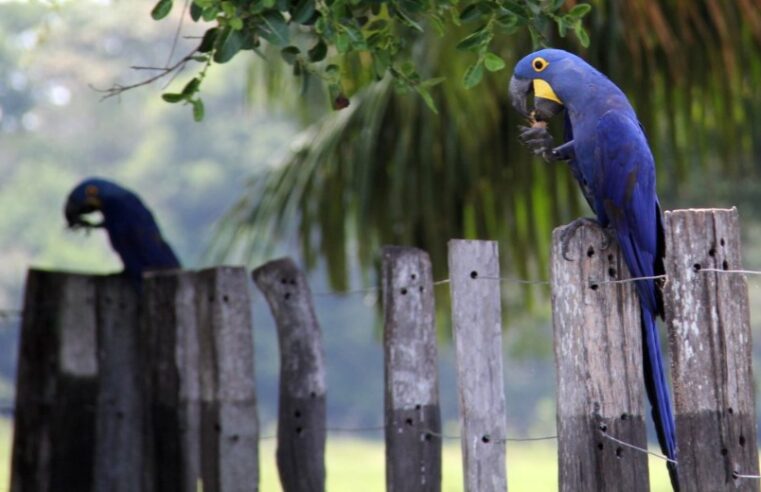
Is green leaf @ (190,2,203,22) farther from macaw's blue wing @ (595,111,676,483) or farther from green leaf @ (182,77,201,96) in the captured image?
macaw's blue wing @ (595,111,676,483)

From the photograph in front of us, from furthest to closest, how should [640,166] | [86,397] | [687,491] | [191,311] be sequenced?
[86,397]
[191,311]
[640,166]
[687,491]

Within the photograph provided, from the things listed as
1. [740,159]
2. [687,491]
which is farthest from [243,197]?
[687,491]

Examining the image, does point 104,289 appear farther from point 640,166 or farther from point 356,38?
point 640,166

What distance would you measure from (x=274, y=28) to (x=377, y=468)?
22.1 metres

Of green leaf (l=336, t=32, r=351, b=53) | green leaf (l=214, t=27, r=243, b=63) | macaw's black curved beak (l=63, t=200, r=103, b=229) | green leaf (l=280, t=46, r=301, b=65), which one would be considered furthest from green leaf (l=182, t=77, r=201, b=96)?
macaw's black curved beak (l=63, t=200, r=103, b=229)

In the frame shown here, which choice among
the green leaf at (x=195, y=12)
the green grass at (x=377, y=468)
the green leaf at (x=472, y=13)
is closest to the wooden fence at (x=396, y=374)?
the green leaf at (x=472, y=13)

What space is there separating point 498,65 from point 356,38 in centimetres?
31

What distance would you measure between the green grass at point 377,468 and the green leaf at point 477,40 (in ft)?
60.7

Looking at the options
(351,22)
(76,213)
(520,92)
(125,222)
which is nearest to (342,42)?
(351,22)

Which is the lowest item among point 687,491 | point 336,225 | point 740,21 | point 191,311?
point 687,491

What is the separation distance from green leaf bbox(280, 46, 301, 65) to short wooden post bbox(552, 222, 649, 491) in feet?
2.87

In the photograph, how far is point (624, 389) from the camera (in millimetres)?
2410

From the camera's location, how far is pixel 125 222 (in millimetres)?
4852

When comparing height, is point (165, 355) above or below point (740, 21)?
below
